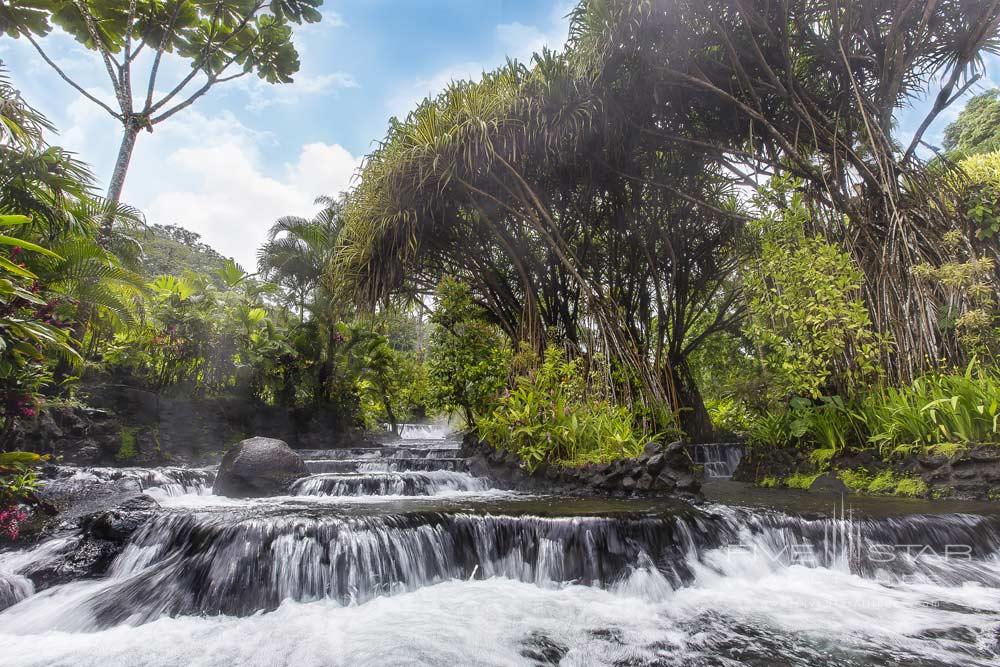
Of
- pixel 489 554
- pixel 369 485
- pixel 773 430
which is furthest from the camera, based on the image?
pixel 773 430

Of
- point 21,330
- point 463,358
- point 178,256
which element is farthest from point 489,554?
point 178,256

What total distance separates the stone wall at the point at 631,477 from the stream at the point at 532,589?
65 centimetres

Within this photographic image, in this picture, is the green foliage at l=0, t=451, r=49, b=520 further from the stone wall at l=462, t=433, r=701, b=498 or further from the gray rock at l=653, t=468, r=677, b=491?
the gray rock at l=653, t=468, r=677, b=491

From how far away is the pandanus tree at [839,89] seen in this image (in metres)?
5.63

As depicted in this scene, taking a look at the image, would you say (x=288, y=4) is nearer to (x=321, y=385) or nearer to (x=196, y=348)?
(x=196, y=348)

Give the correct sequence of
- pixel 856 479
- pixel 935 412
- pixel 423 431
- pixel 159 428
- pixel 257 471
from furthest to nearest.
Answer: pixel 423 431 < pixel 159 428 < pixel 257 471 < pixel 856 479 < pixel 935 412

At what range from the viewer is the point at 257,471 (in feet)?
19.6

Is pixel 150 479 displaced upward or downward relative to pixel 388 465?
downward

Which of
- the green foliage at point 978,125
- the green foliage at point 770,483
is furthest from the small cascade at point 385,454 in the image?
the green foliage at point 978,125

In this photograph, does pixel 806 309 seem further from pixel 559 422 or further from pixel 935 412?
pixel 559 422

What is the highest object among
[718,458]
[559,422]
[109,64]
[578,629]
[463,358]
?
[109,64]

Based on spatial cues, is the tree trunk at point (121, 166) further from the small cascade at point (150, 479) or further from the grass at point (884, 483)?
the grass at point (884, 483)

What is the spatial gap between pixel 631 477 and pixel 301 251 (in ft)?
31.0

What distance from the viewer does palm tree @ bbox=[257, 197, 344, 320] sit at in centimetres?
1143
